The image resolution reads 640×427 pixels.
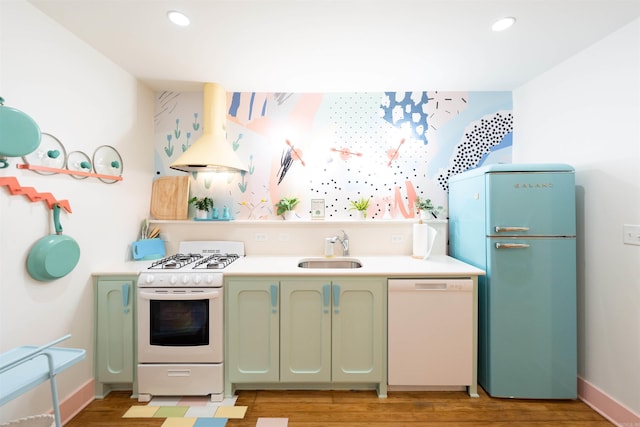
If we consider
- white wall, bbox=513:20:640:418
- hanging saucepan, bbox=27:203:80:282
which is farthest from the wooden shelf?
white wall, bbox=513:20:640:418

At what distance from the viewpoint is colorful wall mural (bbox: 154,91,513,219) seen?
284 centimetres

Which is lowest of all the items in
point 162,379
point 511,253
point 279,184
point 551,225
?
point 162,379

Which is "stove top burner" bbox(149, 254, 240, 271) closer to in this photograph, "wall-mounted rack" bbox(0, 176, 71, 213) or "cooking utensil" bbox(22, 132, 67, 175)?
"wall-mounted rack" bbox(0, 176, 71, 213)

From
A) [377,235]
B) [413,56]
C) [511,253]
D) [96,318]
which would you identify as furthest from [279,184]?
[511,253]

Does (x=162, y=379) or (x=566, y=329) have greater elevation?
(x=566, y=329)

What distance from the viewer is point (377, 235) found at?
279cm

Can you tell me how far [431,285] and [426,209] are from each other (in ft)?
2.88

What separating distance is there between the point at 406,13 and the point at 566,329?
2.32m

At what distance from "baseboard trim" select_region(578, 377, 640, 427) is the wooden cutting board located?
136 inches

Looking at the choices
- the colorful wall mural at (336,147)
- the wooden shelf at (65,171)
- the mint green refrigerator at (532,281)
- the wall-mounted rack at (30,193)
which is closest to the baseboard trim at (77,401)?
the wall-mounted rack at (30,193)

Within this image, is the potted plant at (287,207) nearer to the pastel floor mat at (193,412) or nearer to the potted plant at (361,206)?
the potted plant at (361,206)

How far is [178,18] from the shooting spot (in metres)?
1.76

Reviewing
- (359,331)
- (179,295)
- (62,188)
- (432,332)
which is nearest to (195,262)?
(179,295)

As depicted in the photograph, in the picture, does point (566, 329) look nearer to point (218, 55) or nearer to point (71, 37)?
point (218, 55)
